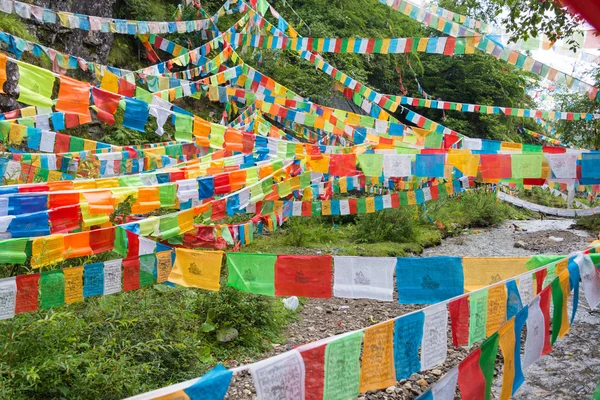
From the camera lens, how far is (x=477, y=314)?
3.81m

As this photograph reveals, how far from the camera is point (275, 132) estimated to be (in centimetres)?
1438

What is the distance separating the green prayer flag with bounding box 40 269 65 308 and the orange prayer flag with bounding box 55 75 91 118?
2.10 metres

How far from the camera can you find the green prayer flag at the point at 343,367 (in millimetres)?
2795

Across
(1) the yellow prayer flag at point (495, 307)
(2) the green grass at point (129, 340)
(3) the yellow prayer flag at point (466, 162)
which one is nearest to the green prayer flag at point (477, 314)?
(1) the yellow prayer flag at point (495, 307)

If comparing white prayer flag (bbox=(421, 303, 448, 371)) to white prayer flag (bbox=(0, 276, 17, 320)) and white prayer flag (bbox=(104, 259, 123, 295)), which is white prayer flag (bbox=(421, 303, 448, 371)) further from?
white prayer flag (bbox=(0, 276, 17, 320))

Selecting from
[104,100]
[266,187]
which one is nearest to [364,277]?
[104,100]

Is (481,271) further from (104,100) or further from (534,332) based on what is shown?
(104,100)

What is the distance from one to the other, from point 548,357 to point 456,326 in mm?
4225

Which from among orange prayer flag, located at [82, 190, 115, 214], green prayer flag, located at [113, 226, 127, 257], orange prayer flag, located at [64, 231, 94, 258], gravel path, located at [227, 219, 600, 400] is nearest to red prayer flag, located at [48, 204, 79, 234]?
orange prayer flag, located at [82, 190, 115, 214]

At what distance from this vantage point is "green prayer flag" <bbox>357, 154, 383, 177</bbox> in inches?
252

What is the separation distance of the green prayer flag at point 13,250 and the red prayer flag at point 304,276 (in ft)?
6.64

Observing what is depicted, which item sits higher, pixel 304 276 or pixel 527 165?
pixel 527 165

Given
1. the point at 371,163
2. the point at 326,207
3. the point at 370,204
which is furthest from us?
the point at 326,207

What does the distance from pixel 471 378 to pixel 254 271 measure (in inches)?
70.4
